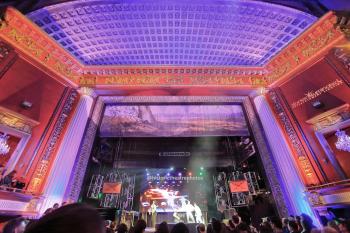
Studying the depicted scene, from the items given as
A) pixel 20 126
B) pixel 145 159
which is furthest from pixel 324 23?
pixel 20 126

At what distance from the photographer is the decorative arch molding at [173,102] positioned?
716cm

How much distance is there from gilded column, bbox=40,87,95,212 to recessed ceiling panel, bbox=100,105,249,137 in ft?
4.13

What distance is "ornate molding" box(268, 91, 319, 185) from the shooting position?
6.86m

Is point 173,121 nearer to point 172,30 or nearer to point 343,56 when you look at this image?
point 172,30

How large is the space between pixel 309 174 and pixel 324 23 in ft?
19.3

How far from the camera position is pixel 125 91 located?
9.53 metres

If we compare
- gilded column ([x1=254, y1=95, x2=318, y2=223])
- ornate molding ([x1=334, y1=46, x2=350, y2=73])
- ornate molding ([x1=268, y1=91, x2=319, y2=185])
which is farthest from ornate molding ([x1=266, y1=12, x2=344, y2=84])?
gilded column ([x1=254, y1=95, x2=318, y2=223])

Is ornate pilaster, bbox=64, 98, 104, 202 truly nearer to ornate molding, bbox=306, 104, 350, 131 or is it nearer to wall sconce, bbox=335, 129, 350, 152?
ornate molding, bbox=306, 104, 350, 131

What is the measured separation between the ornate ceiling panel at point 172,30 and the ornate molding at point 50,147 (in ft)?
8.10

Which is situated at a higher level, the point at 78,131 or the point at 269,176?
the point at 78,131

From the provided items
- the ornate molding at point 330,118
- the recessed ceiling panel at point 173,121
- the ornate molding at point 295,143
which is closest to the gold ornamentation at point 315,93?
the ornate molding at point 295,143

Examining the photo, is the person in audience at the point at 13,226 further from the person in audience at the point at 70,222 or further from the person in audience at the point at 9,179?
the person in audience at the point at 9,179

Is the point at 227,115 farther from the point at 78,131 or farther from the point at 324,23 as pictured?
the point at 78,131

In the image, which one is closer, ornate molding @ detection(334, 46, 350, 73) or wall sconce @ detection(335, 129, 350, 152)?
wall sconce @ detection(335, 129, 350, 152)
